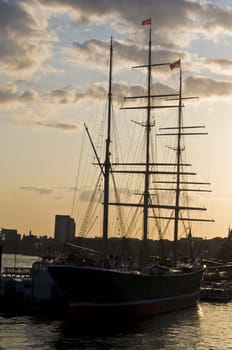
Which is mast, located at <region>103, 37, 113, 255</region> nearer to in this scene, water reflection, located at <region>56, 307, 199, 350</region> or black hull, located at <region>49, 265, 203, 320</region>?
black hull, located at <region>49, 265, 203, 320</region>

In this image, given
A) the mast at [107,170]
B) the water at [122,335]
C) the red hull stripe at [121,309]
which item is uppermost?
the mast at [107,170]

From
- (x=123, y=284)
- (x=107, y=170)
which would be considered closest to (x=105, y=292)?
(x=123, y=284)

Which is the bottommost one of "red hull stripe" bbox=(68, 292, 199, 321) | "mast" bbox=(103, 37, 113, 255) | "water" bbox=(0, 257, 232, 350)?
"water" bbox=(0, 257, 232, 350)

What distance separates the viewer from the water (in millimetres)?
53094

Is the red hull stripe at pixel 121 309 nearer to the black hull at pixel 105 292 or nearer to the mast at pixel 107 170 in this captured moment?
the black hull at pixel 105 292

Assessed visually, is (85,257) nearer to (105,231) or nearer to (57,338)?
(105,231)

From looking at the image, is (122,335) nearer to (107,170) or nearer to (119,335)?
(119,335)

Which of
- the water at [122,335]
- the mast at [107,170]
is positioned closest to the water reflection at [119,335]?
the water at [122,335]

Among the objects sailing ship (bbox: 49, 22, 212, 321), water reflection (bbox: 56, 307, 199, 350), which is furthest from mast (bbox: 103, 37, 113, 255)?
water reflection (bbox: 56, 307, 199, 350)

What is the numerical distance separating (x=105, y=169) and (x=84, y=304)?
1494cm

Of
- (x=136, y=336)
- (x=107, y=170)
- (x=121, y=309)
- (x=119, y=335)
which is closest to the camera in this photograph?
(x=119, y=335)

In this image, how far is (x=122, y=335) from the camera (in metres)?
58.0

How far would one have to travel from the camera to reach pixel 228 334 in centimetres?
6469

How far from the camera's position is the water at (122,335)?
53.1m
